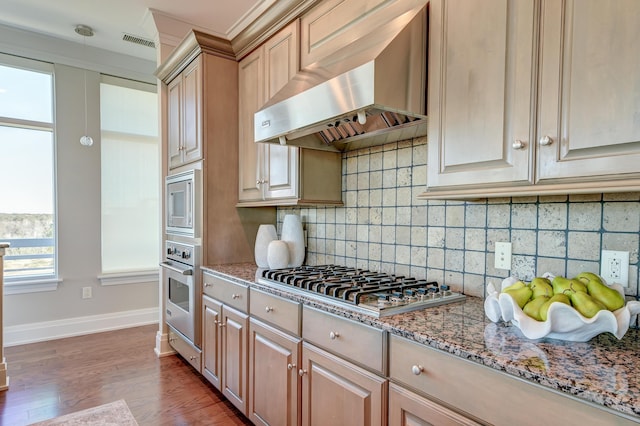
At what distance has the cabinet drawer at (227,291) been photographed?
209 centimetres

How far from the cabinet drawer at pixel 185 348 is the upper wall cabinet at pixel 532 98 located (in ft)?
6.97

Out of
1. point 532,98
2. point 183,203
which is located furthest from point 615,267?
point 183,203

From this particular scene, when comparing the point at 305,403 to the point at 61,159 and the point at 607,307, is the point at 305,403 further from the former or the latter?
the point at 61,159

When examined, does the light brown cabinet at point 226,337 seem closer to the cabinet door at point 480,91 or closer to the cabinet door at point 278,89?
the cabinet door at point 278,89

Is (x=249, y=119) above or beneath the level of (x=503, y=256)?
above

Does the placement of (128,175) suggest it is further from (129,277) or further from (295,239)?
(295,239)

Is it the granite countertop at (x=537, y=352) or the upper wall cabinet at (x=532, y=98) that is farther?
the upper wall cabinet at (x=532, y=98)

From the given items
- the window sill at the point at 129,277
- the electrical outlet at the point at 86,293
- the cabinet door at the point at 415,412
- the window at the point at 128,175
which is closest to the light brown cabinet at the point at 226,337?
the cabinet door at the point at 415,412

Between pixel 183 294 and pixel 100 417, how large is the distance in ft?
3.02

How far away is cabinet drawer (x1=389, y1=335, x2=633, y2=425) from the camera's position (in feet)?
2.64

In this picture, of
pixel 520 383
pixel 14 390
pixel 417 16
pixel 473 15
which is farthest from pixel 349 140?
pixel 14 390

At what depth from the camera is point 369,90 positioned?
138 centimetres

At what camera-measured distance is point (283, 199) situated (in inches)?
91.0

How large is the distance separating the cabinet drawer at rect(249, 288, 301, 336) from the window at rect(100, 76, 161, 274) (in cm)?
234
